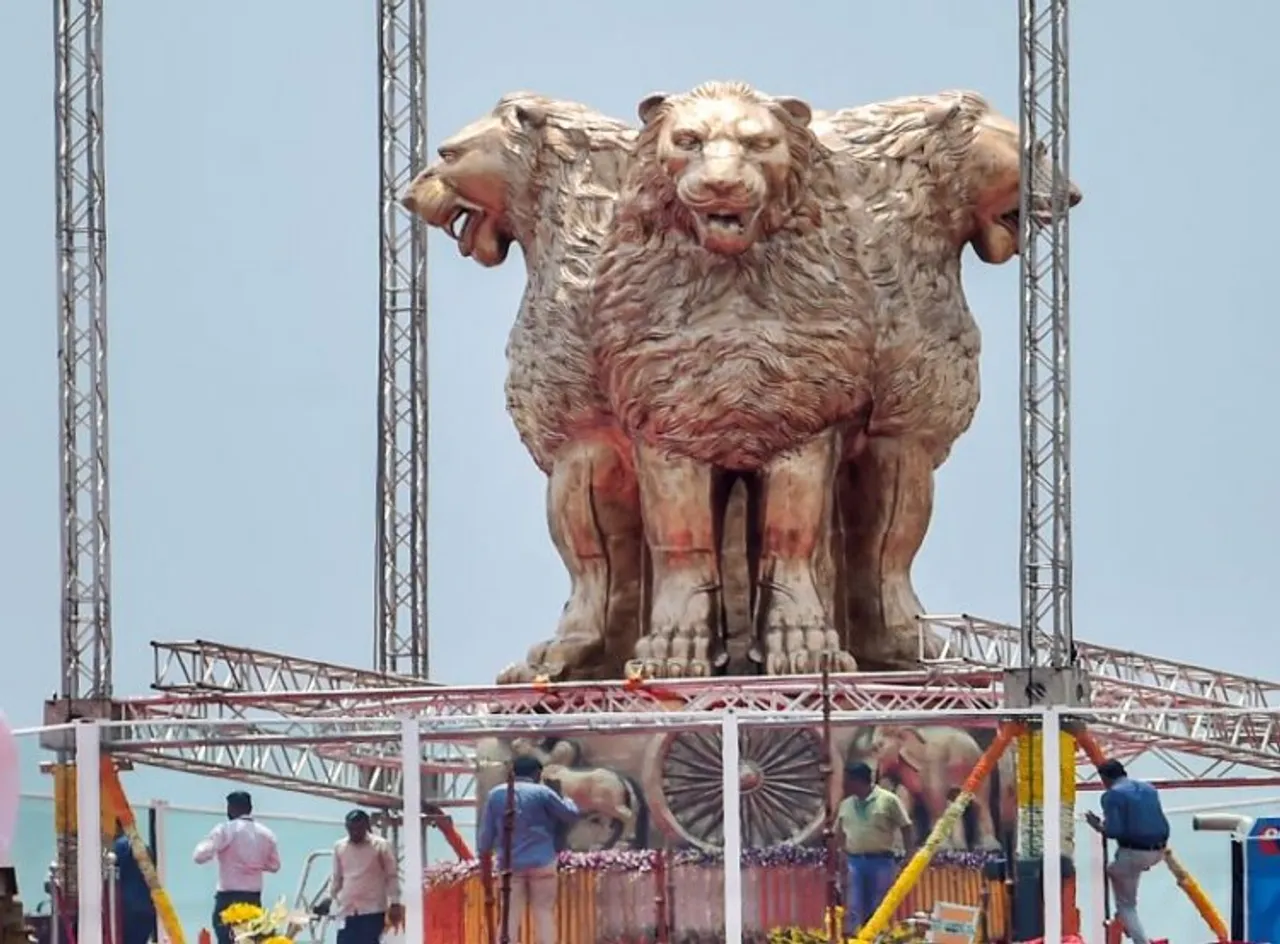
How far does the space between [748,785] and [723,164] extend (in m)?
3.57

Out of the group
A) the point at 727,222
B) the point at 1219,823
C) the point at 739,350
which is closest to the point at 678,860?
the point at 1219,823

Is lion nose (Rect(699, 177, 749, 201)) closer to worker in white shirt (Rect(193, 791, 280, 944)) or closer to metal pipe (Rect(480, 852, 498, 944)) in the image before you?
metal pipe (Rect(480, 852, 498, 944))

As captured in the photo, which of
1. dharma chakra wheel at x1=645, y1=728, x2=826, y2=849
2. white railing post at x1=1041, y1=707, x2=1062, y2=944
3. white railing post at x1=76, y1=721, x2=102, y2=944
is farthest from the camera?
dharma chakra wheel at x1=645, y1=728, x2=826, y2=849

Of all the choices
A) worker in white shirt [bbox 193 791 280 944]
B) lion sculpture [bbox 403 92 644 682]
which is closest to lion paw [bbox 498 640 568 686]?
lion sculpture [bbox 403 92 644 682]

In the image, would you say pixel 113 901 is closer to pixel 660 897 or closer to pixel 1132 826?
pixel 660 897

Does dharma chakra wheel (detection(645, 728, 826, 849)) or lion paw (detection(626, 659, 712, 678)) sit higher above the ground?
lion paw (detection(626, 659, 712, 678))

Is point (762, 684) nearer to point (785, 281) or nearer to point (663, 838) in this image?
point (663, 838)

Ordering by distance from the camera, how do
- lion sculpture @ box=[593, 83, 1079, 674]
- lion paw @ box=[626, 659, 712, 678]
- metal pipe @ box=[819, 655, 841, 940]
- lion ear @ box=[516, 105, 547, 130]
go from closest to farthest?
metal pipe @ box=[819, 655, 841, 940] < lion paw @ box=[626, 659, 712, 678] < lion sculpture @ box=[593, 83, 1079, 674] < lion ear @ box=[516, 105, 547, 130]

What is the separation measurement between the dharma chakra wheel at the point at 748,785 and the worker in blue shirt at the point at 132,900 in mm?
2990

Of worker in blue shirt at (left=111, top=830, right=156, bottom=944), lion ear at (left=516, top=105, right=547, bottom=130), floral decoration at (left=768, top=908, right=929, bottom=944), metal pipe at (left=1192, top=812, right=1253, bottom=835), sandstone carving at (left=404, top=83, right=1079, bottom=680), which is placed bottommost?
floral decoration at (left=768, top=908, right=929, bottom=944)

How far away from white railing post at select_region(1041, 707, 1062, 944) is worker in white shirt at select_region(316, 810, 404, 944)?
3.55 meters

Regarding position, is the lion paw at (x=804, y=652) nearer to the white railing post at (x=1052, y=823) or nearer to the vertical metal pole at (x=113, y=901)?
the white railing post at (x=1052, y=823)

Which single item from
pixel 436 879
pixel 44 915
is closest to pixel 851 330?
pixel 436 879

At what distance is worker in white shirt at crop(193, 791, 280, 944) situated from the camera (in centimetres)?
1916
